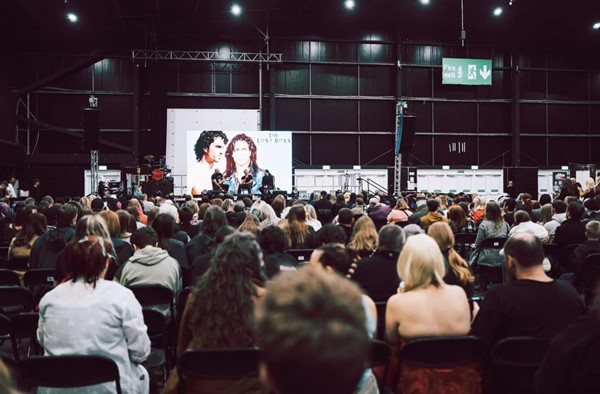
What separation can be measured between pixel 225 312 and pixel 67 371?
2.62 ft

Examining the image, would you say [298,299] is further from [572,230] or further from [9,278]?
[572,230]

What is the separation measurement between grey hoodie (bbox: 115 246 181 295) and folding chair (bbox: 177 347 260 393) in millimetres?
2281

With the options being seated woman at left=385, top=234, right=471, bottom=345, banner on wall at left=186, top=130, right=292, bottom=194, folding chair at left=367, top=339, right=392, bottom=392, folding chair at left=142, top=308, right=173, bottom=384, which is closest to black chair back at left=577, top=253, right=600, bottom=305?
seated woman at left=385, top=234, right=471, bottom=345

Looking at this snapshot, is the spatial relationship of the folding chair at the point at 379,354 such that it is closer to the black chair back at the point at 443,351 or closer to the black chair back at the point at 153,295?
the black chair back at the point at 443,351

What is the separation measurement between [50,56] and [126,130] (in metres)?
4.10

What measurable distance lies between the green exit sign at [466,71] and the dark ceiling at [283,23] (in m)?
1.13

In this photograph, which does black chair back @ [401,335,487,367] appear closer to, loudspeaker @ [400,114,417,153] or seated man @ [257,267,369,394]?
seated man @ [257,267,369,394]

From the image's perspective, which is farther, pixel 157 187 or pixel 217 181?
pixel 217 181

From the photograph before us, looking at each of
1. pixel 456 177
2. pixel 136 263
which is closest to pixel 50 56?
pixel 456 177

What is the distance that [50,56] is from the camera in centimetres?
2348

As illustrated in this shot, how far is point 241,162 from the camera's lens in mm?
22141

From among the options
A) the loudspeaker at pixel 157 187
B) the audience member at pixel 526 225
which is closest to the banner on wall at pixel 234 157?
the loudspeaker at pixel 157 187

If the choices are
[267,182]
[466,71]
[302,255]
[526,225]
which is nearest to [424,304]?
[302,255]

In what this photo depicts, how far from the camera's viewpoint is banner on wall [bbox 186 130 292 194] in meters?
22.0
